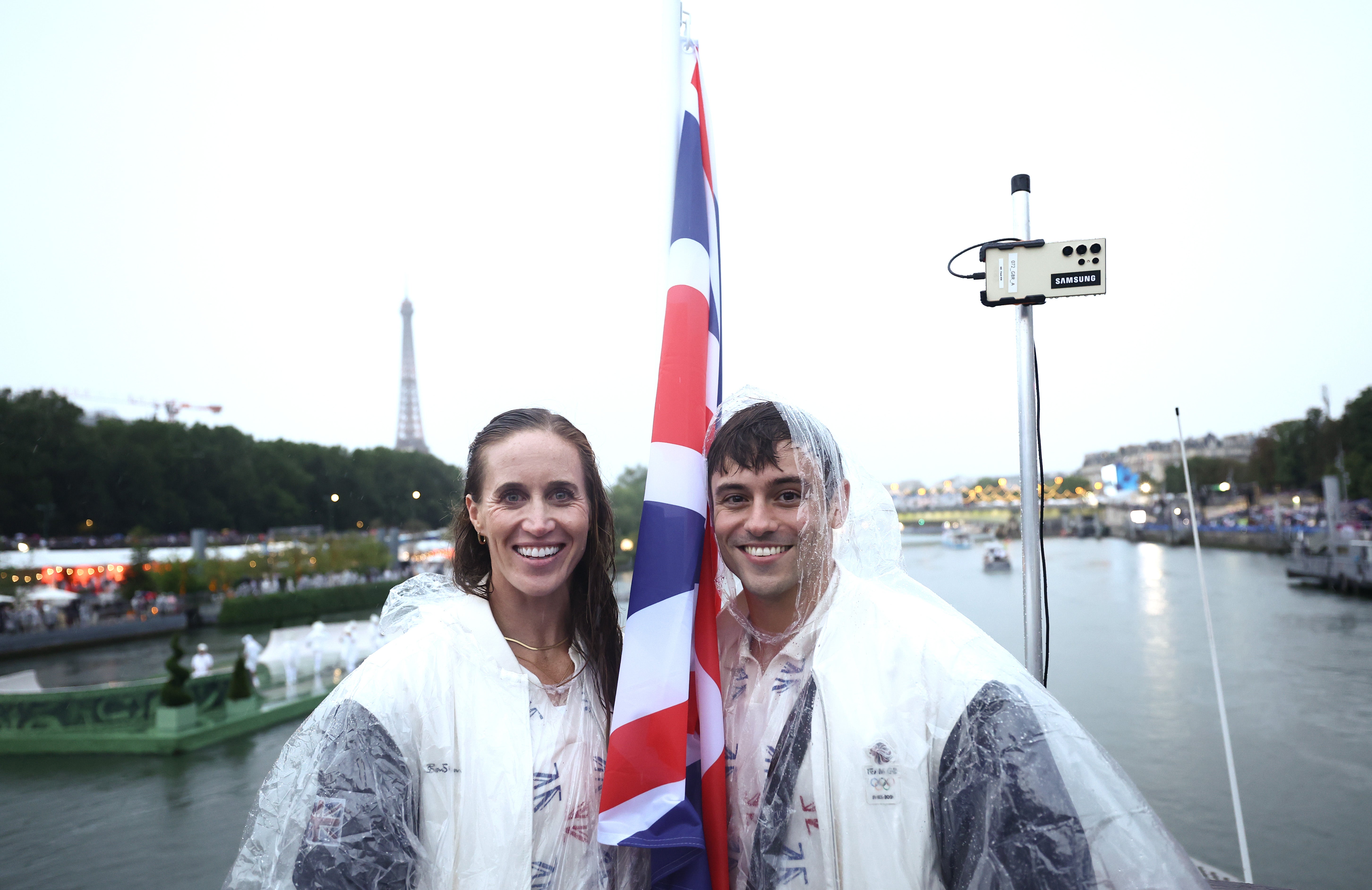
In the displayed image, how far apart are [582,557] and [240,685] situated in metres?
14.3

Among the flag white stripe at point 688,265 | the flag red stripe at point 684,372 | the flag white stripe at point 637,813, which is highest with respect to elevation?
the flag white stripe at point 688,265

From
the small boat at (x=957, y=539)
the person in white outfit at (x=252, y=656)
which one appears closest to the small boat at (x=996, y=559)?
the small boat at (x=957, y=539)

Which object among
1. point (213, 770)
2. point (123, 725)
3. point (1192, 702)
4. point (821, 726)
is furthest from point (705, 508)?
point (1192, 702)

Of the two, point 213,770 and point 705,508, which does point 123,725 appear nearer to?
point 213,770

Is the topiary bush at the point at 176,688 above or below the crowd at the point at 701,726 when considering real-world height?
below

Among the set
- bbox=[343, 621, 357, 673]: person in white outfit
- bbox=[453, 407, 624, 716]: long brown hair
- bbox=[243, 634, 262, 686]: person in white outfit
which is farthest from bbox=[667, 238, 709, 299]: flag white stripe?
bbox=[343, 621, 357, 673]: person in white outfit

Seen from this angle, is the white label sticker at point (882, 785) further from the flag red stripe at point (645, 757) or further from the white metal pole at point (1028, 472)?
the white metal pole at point (1028, 472)

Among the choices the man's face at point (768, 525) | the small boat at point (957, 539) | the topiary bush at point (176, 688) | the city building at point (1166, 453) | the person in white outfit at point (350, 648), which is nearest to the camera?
the man's face at point (768, 525)

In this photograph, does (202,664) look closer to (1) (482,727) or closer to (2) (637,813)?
(1) (482,727)

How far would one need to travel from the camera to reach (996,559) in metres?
56.2

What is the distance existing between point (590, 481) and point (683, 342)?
1.81 feet

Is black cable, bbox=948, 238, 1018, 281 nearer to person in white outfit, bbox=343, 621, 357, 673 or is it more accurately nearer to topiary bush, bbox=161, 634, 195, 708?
topiary bush, bbox=161, 634, 195, 708

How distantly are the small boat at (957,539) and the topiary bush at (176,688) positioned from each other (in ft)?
226

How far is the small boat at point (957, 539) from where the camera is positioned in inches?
2854
